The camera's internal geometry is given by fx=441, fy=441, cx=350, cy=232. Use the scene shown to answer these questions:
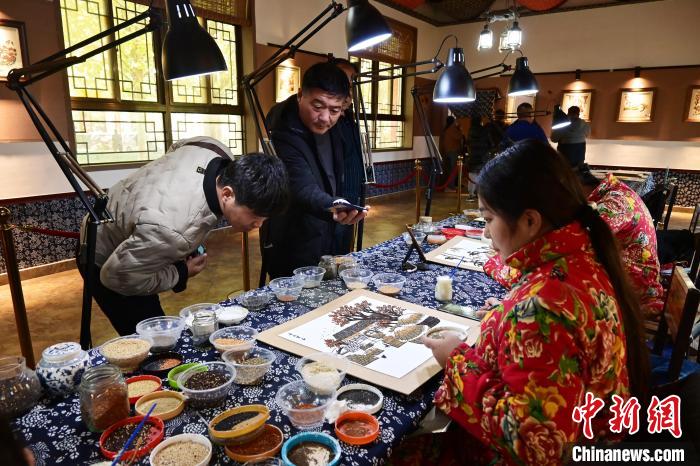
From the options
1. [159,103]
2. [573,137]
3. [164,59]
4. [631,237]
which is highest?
[159,103]

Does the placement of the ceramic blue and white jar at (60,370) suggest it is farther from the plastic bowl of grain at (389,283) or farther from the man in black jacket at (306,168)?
the man in black jacket at (306,168)

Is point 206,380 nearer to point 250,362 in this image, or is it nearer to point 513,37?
point 250,362

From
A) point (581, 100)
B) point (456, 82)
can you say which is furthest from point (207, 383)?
point (581, 100)

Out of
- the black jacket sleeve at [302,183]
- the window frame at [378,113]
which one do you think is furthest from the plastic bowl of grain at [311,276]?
the window frame at [378,113]

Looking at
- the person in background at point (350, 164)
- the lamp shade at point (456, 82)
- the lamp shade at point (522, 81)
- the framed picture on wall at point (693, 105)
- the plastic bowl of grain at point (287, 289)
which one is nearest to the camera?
the plastic bowl of grain at point (287, 289)

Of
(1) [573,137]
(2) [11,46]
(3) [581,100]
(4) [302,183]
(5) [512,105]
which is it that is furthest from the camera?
(5) [512,105]

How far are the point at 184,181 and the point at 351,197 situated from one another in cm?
155

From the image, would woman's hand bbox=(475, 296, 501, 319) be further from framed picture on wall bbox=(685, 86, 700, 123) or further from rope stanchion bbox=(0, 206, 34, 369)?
framed picture on wall bbox=(685, 86, 700, 123)

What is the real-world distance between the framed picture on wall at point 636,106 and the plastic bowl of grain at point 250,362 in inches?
375

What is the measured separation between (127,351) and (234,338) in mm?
310

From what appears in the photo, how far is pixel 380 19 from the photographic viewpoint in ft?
7.12

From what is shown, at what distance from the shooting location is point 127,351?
1.28 metres

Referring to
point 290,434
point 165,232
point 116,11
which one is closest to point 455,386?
point 290,434

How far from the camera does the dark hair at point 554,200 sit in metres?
1.04
